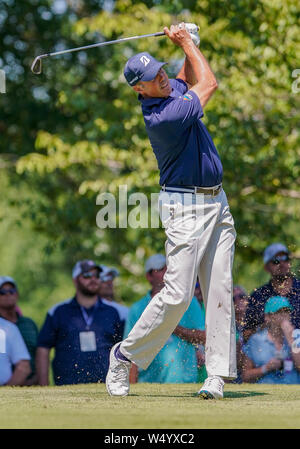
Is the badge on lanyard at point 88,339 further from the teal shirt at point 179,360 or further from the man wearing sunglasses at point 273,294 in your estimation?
the man wearing sunglasses at point 273,294

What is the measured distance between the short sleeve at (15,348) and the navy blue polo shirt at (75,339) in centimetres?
42

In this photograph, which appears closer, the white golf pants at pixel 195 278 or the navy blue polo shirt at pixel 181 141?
the navy blue polo shirt at pixel 181 141

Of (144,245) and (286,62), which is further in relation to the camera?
(144,245)

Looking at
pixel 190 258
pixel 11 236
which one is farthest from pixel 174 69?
pixel 11 236

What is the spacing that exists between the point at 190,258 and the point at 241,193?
22.1ft

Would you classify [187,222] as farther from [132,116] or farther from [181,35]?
[132,116]

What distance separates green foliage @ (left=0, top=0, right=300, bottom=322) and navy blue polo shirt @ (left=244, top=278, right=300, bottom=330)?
3.25 m

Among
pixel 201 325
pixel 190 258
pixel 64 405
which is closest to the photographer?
pixel 64 405

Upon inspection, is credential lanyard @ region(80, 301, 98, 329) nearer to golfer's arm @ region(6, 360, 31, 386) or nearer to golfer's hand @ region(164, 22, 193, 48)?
golfer's arm @ region(6, 360, 31, 386)

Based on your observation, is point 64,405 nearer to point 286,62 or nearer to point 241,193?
point 286,62

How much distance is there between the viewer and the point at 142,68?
5641 mm

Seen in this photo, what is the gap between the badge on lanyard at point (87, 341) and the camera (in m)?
8.80

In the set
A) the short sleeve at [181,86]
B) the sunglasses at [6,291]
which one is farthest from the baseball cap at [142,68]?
the sunglasses at [6,291]

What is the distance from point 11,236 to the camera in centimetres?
3675
